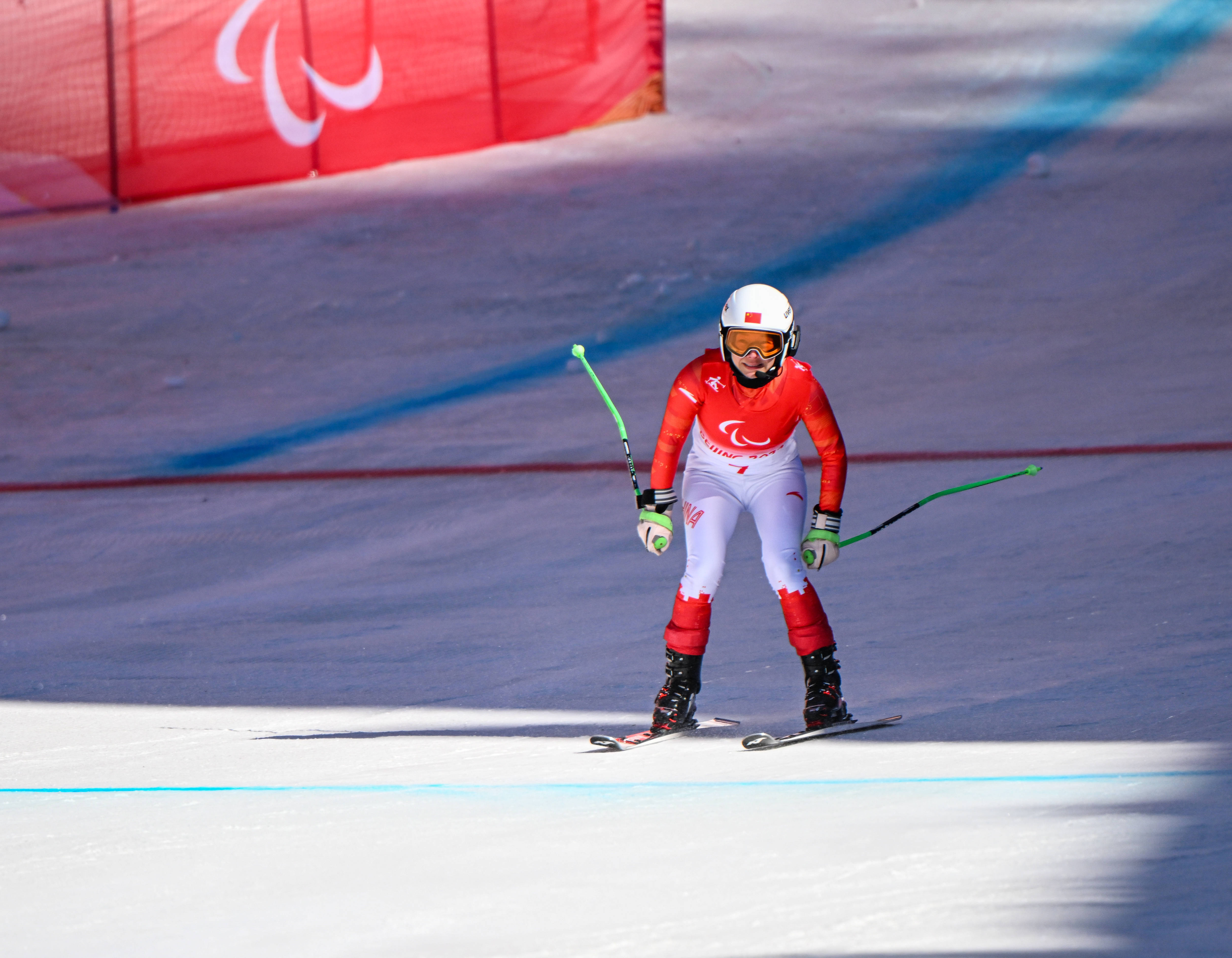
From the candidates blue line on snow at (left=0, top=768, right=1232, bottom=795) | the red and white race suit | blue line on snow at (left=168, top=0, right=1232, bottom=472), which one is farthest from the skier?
blue line on snow at (left=168, top=0, right=1232, bottom=472)

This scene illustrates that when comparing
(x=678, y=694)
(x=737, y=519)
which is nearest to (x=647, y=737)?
(x=678, y=694)

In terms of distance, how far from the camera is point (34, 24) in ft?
50.3

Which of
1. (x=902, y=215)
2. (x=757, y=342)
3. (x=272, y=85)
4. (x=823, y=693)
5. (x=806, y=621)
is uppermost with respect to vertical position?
(x=272, y=85)

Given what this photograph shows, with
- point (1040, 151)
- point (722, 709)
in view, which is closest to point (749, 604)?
point (722, 709)

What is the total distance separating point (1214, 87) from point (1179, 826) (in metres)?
15.5

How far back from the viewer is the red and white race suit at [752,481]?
5.00 metres

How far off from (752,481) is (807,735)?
2.66ft

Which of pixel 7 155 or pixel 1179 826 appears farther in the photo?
pixel 7 155

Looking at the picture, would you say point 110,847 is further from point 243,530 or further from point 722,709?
point 243,530

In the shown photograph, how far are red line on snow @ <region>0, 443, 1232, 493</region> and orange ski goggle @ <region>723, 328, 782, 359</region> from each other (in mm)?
4763

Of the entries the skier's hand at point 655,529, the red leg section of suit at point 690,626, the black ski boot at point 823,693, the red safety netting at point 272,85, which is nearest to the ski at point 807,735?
the black ski boot at point 823,693

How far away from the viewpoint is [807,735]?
485 cm

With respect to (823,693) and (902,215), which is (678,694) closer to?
(823,693)

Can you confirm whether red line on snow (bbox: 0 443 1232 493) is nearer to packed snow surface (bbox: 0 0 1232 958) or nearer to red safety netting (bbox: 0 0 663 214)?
packed snow surface (bbox: 0 0 1232 958)
